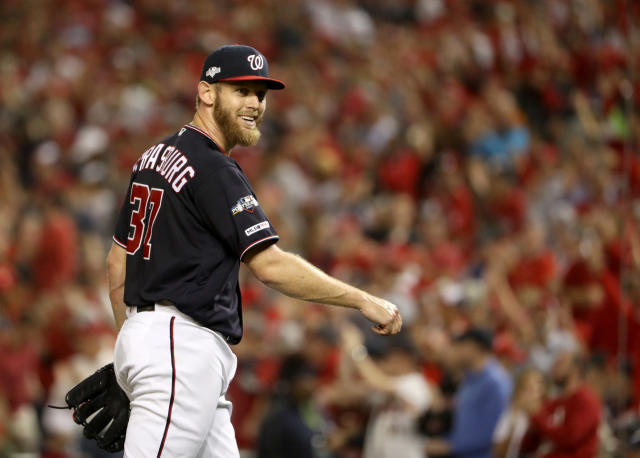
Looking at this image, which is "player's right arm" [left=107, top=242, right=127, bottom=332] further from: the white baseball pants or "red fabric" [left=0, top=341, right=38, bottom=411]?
"red fabric" [left=0, top=341, right=38, bottom=411]

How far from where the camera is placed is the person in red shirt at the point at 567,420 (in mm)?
5520

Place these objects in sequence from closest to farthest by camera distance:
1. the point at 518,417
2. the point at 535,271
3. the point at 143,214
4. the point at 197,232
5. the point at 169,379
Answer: the point at 169,379 < the point at 197,232 < the point at 143,214 < the point at 518,417 < the point at 535,271

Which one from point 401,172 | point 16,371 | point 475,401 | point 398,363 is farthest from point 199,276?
point 401,172

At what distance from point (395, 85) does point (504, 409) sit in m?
7.03

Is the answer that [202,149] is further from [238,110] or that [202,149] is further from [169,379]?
Answer: [169,379]

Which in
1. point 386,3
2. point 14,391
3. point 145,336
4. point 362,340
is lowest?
point 14,391

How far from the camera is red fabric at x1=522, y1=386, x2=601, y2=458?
5.52m

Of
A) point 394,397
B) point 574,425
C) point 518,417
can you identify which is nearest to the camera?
point 574,425

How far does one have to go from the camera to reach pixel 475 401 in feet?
19.6

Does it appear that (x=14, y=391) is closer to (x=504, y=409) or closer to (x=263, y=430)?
(x=263, y=430)

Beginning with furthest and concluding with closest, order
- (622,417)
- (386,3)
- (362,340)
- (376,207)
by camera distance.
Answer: (386,3) → (376,207) → (362,340) → (622,417)

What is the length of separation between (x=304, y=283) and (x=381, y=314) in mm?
280

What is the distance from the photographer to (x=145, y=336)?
330cm

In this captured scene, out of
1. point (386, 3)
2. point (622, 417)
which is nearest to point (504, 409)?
point (622, 417)
